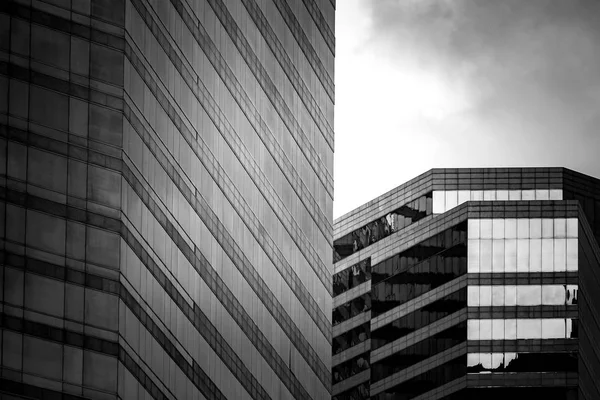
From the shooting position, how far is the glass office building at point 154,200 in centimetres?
6394

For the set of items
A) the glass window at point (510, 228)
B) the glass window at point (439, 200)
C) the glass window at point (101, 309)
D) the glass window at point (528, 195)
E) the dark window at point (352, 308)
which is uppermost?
the glass window at point (528, 195)

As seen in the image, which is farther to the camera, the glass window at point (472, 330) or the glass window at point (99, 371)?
the glass window at point (472, 330)

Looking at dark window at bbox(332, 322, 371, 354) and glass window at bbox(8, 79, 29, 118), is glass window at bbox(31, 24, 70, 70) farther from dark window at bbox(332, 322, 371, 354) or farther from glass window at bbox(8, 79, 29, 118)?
dark window at bbox(332, 322, 371, 354)

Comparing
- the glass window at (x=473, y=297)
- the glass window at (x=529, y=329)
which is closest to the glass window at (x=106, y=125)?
the glass window at (x=473, y=297)

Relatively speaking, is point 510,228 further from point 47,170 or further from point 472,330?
point 47,170

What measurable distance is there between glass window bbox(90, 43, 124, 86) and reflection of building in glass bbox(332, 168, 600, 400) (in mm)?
83778

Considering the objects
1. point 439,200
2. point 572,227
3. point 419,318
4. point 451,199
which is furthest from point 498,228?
point 419,318

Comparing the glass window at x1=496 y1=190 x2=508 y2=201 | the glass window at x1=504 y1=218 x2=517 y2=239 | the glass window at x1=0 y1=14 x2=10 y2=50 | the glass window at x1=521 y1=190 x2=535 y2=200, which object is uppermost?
the glass window at x1=521 y1=190 x2=535 y2=200

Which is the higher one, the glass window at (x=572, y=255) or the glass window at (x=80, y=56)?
the glass window at (x=572, y=255)

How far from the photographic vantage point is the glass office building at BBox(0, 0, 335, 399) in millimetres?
63938

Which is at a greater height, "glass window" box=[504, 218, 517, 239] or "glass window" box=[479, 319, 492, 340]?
"glass window" box=[504, 218, 517, 239]

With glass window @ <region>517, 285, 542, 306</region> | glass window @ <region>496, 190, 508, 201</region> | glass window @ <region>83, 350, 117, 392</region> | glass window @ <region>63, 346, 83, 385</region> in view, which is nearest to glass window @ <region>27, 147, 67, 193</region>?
glass window @ <region>63, 346, 83, 385</region>

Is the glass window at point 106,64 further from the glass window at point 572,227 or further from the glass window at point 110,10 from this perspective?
the glass window at point 572,227

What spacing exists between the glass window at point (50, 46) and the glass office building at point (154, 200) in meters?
0.07
